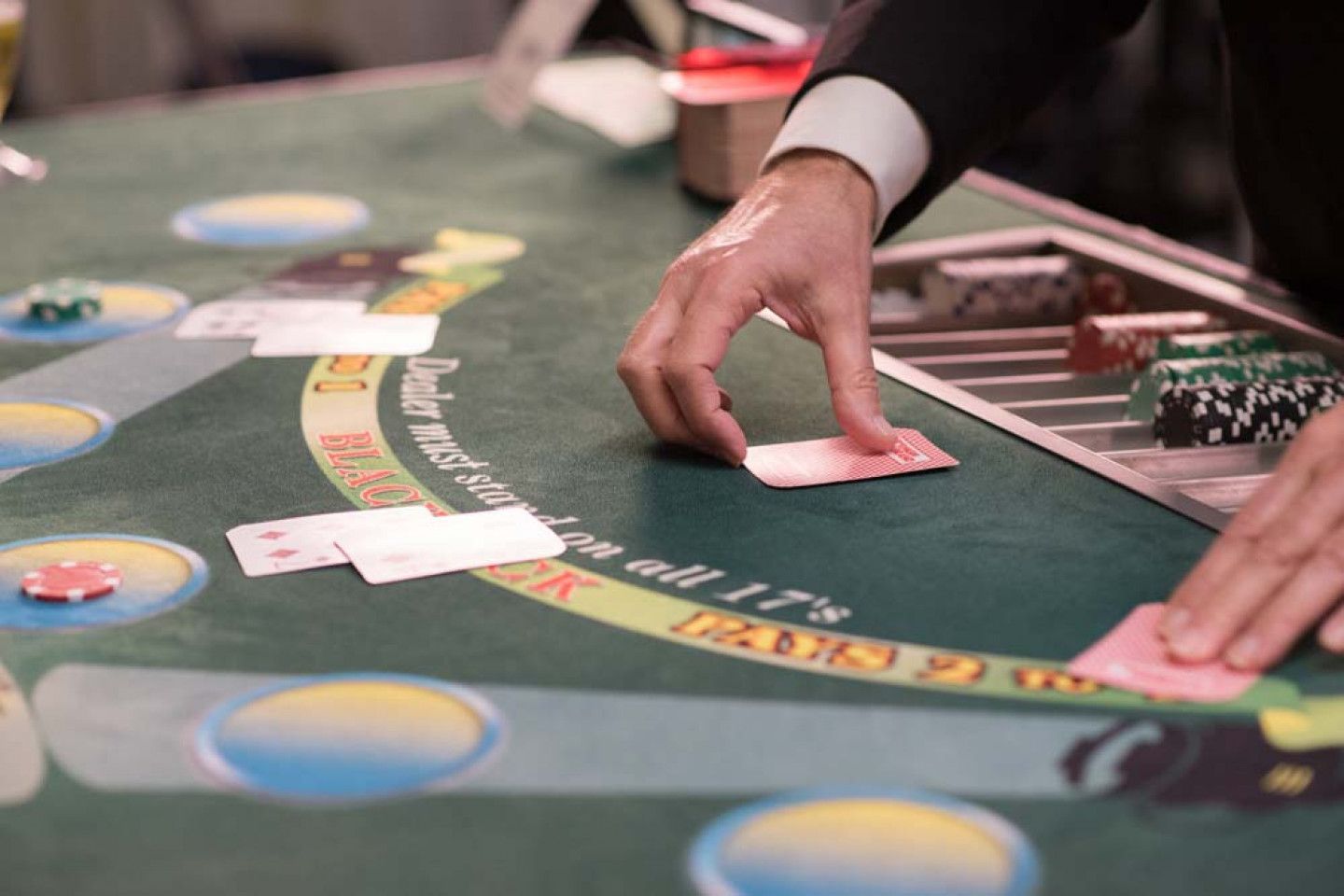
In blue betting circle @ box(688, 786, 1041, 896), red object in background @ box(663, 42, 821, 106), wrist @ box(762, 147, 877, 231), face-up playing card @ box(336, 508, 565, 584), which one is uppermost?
red object in background @ box(663, 42, 821, 106)

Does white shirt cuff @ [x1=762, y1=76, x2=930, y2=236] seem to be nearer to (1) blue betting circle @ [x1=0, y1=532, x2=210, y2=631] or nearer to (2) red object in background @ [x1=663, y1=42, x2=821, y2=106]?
(2) red object in background @ [x1=663, y1=42, x2=821, y2=106]

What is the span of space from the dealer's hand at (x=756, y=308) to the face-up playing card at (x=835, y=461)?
2 cm

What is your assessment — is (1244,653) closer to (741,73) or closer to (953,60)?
(953,60)

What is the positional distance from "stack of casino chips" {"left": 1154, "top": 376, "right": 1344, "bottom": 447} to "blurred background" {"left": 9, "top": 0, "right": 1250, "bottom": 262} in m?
2.91

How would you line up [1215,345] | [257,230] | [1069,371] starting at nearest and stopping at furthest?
[1215,345] < [1069,371] < [257,230]

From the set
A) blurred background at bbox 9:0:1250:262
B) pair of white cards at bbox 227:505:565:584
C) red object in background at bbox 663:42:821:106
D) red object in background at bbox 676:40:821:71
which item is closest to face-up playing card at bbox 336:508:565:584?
pair of white cards at bbox 227:505:565:584

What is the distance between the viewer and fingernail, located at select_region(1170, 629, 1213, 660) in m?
1.12

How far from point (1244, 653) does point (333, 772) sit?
1.87ft

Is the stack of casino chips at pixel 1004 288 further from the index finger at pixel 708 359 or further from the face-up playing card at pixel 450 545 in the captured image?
the face-up playing card at pixel 450 545

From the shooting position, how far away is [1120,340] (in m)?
1.80

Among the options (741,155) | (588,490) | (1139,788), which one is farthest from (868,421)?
(741,155)

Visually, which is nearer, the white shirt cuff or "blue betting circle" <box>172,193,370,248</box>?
the white shirt cuff

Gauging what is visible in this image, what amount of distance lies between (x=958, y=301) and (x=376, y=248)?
73cm

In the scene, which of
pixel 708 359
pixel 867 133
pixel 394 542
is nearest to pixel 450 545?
pixel 394 542
